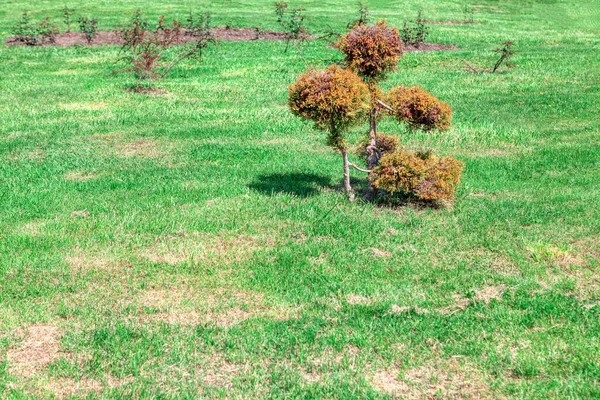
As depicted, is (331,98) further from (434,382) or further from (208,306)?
(434,382)

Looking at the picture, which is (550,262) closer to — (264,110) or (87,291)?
(87,291)

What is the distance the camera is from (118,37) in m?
25.8

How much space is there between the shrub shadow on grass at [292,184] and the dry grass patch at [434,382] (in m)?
4.42

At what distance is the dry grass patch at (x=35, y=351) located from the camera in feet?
18.1

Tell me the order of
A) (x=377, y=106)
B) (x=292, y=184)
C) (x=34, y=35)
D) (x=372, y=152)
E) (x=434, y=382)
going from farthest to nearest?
(x=34, y=35), (x=292, y=184), (x=372, y=152), (x=377, y=106), (x=434, y=382)

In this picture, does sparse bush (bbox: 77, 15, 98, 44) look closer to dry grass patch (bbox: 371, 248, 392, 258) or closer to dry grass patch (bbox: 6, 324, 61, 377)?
dry grass patch (bbox: 371, 248, 392, 258)

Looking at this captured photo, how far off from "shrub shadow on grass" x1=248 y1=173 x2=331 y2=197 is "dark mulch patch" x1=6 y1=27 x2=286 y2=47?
15407 mm

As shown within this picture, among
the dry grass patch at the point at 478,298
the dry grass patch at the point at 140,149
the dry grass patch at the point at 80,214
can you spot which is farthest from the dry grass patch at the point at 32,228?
the dry grass patch at the point at 478,298

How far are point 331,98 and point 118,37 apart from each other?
762 inches

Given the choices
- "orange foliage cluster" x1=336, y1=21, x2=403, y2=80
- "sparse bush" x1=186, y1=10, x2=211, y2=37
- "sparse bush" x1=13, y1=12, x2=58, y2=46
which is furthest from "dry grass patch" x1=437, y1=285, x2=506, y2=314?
"sparse bush" x1=13, y1=12, x2=58, y2=46

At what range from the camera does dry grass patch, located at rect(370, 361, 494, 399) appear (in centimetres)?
514

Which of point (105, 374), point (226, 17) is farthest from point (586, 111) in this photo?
point (226, 17)

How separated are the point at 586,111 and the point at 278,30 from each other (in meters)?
15.4

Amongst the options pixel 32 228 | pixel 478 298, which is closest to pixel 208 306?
pixel 478 298
